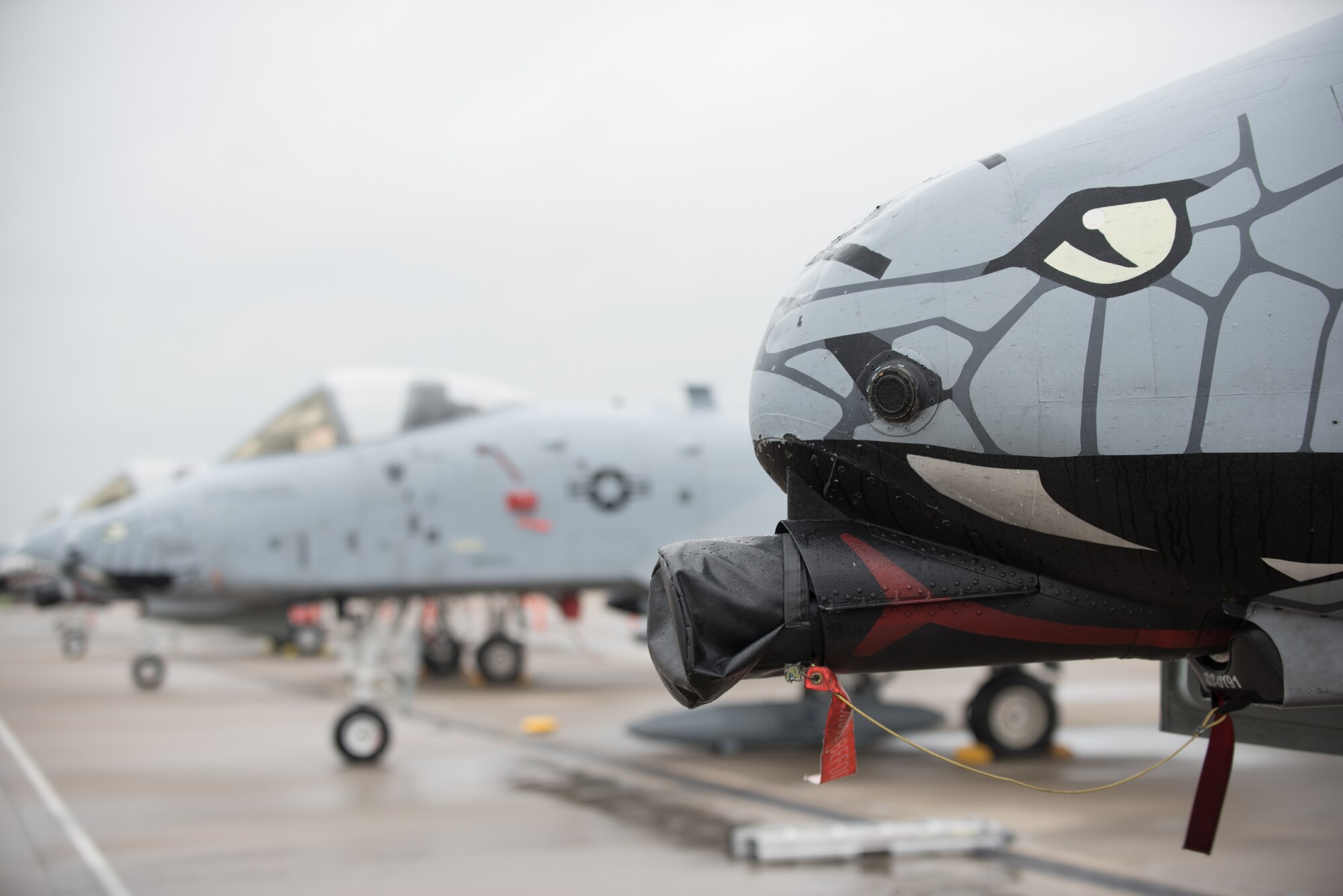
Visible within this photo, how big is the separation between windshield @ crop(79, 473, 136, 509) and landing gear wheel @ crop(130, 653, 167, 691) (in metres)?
6.63

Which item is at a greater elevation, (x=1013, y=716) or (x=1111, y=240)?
(x=1111, y=240)

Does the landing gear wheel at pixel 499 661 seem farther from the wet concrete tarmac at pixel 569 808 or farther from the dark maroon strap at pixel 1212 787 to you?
the dark maroon strap at pixel 1212 787

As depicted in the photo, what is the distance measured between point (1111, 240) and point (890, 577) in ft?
2.72

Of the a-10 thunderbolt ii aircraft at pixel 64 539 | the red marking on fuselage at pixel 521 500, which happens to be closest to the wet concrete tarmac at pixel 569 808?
the red marking on fuselage at pixel 521 500

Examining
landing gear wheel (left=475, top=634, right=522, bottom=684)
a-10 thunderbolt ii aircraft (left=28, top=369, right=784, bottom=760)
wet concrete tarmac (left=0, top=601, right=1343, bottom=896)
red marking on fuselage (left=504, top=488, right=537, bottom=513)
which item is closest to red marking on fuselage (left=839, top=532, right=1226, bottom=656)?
wet concrete tarmac (left=0, top=601, right=1343, bottom=896)

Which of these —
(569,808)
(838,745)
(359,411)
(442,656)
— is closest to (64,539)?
(442,656)

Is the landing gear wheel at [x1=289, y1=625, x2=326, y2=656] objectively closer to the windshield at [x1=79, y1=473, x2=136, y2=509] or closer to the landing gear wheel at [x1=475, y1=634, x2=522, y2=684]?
the windshield at [x1=79, y1=473, x2=136, y2=509]

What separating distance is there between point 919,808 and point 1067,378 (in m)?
5.31

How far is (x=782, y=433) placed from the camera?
8.80ft

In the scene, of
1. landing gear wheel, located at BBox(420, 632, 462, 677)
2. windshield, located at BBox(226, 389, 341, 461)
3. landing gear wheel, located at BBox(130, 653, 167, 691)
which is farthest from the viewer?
landing gear wheel, located at BBox(420, 632, 462, 677)

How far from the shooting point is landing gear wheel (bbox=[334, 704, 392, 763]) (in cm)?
888

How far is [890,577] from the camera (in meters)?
2.59

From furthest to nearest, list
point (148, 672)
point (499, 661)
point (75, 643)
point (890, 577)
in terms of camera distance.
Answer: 1. point (75, 643)
2. point (148, 672)
3. point (499, 661)
4. point (890, 577)

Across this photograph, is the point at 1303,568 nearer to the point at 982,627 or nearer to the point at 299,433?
the point at 982,627
